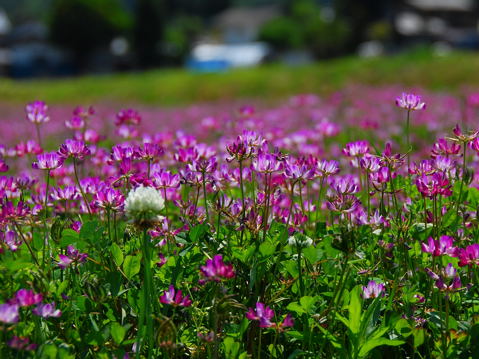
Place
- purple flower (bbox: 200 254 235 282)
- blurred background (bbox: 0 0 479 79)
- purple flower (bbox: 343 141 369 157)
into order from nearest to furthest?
purple flower (bbox: 200 254 235 282) → purple flower (bbox: 343 141 369 157) → blurred background (bbox: 0 0 479 79)

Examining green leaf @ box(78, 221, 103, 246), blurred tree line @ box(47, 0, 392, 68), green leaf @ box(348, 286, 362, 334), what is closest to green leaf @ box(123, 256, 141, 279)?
green leaf @ box(78, 221, 103, 246)

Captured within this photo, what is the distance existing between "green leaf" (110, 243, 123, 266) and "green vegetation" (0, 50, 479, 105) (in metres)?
16.3

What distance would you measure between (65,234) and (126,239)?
0.80 feet

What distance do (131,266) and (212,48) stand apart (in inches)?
3626

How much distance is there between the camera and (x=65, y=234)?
6.23 feet

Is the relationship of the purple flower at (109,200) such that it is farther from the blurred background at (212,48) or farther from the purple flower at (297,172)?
the blurred background at (212,48)

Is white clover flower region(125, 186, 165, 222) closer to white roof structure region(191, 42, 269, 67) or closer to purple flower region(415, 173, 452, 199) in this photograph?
purple flower region(415, 173, 452, 199)

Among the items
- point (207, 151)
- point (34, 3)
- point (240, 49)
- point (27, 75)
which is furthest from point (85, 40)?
point (34, 3)

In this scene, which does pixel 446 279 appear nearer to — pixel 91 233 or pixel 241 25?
pixel 91 233

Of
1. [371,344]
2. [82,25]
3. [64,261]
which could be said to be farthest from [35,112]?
[82,25]

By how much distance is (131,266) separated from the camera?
1.86 metres

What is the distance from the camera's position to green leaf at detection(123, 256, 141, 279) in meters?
1.86

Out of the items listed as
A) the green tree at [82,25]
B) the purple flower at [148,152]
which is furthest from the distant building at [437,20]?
the purple flower at [148,152]

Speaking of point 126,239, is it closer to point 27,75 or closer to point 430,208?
point 430,208
